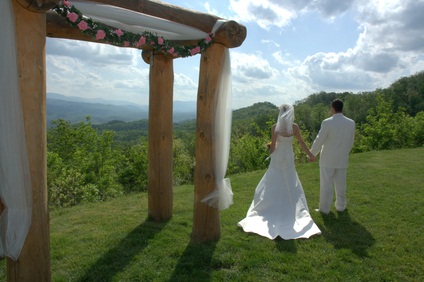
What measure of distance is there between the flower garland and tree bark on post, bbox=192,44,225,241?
0.19m

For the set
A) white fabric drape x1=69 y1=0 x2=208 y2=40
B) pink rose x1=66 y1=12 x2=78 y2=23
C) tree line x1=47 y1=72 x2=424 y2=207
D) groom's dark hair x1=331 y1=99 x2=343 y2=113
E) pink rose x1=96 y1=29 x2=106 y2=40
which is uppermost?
white fabric drape x1=69 y1=0 x2=208 y2=40

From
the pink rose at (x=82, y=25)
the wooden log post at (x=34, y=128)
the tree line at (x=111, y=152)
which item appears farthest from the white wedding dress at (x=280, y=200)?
the tree line at (x=111, y=152)

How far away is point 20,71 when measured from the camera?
9.93 ft

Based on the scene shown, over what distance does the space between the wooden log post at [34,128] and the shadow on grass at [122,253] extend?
2.72 ft

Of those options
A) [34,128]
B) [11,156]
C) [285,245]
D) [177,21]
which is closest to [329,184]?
[285,245]

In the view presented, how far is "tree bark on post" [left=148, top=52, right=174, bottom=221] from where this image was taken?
557 cm

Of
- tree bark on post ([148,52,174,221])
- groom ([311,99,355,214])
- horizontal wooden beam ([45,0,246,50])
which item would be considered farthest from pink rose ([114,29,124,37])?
groom ([311,99,355,214])

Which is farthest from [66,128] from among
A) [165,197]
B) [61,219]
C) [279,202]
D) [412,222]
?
[412,222]

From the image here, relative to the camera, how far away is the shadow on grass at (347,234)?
475 cm

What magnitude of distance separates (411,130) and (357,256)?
57.1ft

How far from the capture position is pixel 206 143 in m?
4.80

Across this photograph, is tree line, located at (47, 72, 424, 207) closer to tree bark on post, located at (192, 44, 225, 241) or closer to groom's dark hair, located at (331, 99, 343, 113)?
tree bark on post, located at (192, 44, 225, 241)

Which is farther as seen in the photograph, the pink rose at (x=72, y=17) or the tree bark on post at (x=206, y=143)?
the tree bark on post at (x=206, y=143)

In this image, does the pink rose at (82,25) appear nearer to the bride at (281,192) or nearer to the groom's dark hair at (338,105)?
the bride at (281,192)
